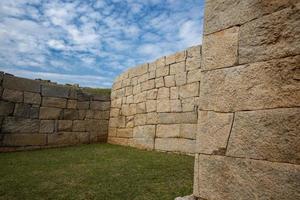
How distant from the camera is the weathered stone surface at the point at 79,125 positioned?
8.36 m

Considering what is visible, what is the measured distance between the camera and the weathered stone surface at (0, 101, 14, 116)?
6934 millimetres

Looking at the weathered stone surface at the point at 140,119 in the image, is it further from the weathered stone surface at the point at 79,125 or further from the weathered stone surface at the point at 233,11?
the weathered stone surface at the point at 233,11

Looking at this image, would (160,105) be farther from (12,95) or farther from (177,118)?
(12,95)

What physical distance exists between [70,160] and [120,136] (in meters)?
2.98

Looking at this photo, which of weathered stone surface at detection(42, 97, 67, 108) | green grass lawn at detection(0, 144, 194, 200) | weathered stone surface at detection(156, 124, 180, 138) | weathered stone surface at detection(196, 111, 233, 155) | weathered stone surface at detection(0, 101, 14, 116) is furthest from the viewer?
weathered stone surface at detection(42, 97, 67, 108)

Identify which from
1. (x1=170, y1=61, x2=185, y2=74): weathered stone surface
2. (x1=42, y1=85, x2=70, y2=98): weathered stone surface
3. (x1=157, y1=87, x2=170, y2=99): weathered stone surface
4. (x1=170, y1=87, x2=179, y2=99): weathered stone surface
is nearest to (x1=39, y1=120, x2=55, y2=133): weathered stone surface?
(x1=42, y1=85, x2=70, y2=98): weathered stone surface

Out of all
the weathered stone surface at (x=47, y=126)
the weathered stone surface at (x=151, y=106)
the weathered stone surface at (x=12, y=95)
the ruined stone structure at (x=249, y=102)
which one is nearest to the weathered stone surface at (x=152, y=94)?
the weathered stone surface at (x=151, y=106)

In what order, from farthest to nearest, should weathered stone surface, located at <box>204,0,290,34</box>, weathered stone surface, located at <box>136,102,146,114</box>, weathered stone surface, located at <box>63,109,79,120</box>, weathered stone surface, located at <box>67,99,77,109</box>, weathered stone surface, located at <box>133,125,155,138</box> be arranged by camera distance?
weathered stone surface, located at <box>67,99,77,109</box>
weathered stone surface, located at <box>63,109,79,120</box>
weathered stone surface, located at <box>136,102,146,114</box>
weathered stone surface, located at <box>133,125,155,138</box>
weathered stone surface, located at <box>204,0,290,34</box>

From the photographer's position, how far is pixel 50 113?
788 centimetres

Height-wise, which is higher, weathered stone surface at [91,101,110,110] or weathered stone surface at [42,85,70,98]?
weathered stone surface at [42,85,70,98]

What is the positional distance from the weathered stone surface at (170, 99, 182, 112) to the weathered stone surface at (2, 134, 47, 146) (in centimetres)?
406

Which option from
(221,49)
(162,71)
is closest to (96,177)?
(221,49)

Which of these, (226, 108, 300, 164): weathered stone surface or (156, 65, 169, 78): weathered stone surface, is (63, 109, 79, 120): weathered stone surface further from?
(226, 108, 300, 164): weathered stone surface

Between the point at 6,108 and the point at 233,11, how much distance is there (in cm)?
695
